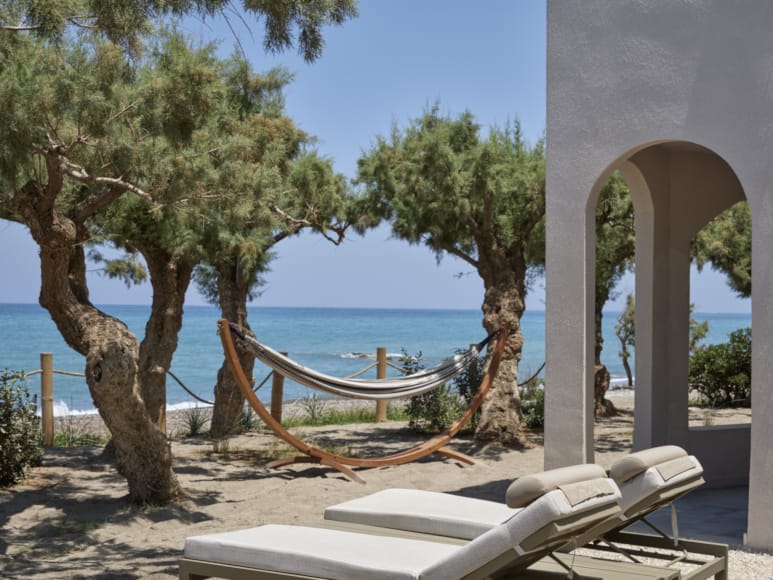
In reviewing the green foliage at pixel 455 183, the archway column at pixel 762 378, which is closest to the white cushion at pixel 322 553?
the archway column at pixel 762 378

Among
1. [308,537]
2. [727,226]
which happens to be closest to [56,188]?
[308,537]

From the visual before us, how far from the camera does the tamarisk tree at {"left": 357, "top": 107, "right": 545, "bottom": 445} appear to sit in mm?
10297

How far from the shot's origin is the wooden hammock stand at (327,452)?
8367 millimetres

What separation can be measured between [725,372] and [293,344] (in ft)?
124

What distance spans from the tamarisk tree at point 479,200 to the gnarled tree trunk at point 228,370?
6.48 feet

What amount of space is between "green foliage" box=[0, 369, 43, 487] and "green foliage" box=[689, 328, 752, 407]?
10375 millimetres

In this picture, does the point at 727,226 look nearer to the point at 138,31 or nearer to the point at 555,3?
the point at 555,3

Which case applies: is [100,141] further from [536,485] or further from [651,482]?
[651,482]

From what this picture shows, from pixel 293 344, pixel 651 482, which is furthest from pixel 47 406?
pixel 293 344

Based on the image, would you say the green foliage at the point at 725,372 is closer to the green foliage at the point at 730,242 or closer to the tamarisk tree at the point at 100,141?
the green foliage at the point at 730,242

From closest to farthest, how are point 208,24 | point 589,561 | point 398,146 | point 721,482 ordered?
point 589,561 → point 208,24 → point 721,482 → point 398,146

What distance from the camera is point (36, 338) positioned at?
156 feet

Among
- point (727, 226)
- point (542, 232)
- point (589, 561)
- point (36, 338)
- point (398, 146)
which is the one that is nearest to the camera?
point (589, 561)

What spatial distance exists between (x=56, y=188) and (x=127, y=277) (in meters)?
5.79
